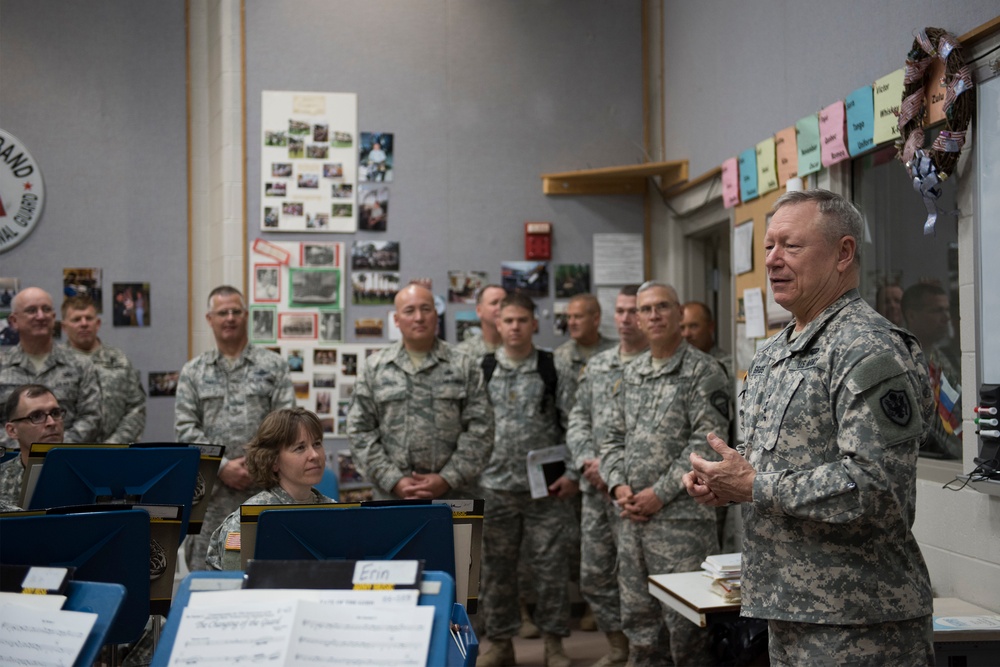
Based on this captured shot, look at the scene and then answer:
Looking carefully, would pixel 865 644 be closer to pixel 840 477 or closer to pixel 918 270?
pixel 840 477

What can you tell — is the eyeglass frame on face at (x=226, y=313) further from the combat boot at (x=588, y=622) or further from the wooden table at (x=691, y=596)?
the combat boot at (x=588, y=622)

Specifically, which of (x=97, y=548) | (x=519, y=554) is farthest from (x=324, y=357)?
(x=97, y=548)

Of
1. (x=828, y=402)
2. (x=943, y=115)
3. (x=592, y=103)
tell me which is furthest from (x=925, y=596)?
(x=592, y=103)

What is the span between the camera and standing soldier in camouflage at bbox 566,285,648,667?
448cm

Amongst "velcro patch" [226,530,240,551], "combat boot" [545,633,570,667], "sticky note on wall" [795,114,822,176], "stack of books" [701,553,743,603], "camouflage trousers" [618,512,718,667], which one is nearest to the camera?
"velcro patch" [226,530,240,551]

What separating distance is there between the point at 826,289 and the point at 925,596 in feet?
2.36

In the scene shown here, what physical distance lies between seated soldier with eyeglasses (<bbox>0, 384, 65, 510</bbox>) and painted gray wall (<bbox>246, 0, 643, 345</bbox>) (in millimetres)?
2121

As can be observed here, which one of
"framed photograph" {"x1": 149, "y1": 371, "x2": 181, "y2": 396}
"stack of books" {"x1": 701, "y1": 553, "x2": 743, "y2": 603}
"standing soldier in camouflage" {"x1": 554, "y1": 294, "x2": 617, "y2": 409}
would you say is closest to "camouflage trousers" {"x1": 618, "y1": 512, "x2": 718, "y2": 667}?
"stack of books" {"x1": 701, "y1": 553, "x2": 743, "y2": 603}

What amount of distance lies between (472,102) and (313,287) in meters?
1.50

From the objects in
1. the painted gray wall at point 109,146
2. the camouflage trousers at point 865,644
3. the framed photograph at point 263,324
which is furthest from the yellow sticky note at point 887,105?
the painted gray wall at point 109,146

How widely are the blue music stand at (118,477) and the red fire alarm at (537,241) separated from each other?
3051mm

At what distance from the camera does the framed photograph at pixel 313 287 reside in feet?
18.7

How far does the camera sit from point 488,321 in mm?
5422

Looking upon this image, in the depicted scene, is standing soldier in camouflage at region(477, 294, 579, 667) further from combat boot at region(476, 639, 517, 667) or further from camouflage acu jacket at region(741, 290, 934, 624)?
camouflage acu jacket at region(741, 290, 934, 624)
